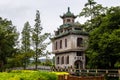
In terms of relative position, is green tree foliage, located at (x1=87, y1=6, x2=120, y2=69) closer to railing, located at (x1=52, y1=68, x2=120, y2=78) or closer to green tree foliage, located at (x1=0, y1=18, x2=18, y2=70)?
railing, located at (x1=52, y1=68, x2=120, y2=78)

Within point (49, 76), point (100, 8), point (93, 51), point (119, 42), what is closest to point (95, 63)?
point (93, 51)

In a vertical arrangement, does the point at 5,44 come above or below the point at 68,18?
below

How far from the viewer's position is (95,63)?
43219 mm

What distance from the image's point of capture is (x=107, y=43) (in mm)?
39781

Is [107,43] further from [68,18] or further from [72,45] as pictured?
[68,18]

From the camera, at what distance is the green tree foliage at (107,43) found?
1558 inches

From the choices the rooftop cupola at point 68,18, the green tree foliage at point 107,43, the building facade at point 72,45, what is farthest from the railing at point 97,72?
the rooftop cupola at point 68,18

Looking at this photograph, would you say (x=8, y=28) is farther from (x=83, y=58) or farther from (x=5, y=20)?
(x=83, y=58)

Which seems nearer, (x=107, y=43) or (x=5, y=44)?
(x=107, y=43)

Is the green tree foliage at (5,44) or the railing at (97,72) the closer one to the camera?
the railing at (97,72)

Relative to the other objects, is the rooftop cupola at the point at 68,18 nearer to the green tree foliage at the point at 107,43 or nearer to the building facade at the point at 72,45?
the building facade at the point at 72,45

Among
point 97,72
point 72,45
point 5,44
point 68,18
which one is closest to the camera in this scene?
point 97,72

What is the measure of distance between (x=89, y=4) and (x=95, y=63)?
12427mm

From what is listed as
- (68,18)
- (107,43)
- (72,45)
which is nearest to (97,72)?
(107,43)
